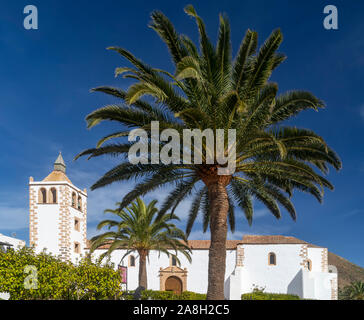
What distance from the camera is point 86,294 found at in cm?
1409

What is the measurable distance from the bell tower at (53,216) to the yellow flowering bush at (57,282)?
19280 millimetres

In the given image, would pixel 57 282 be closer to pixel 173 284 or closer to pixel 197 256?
pixel 173 284

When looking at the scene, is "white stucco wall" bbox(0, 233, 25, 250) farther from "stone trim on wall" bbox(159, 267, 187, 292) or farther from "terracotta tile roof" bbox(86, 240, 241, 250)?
"stone trim on wall" bbox(159, 267, 187, 292)

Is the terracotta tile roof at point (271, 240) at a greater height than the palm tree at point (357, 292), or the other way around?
the terracotta tile roof at point (271, 240)

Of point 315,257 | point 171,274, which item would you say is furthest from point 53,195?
point 315,257

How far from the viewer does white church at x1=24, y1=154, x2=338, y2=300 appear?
1314 inches

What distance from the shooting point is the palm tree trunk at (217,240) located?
39.9ft

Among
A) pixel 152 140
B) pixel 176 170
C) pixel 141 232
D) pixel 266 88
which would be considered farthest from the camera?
pixel 141 232

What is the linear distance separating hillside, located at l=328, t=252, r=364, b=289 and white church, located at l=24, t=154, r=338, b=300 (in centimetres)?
5604

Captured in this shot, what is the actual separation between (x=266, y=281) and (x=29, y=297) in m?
26.7

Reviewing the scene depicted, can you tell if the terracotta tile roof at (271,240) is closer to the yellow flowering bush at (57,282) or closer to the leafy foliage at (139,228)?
the leafy foliage at (139,228)

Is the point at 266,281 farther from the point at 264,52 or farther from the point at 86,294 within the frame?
Answer: the point at 264,52

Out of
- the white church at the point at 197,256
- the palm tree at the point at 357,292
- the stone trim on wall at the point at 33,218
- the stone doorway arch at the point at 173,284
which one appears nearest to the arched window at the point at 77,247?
the white church at the point at 197,256
